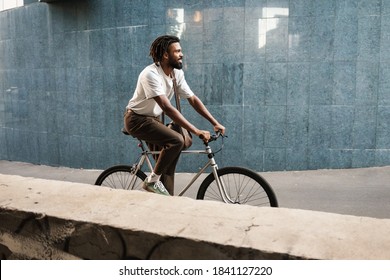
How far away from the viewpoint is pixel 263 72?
23.6 feet

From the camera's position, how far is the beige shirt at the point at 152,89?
3.73m

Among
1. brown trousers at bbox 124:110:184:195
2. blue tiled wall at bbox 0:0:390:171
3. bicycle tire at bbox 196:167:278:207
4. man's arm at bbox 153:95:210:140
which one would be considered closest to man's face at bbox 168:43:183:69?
man's arm at bbox 153:95:210:140

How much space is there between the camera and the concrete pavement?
5285 mm

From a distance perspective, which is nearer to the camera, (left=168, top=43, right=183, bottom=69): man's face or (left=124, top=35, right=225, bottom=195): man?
(left=124, top=35, right=225, bottom=195): man

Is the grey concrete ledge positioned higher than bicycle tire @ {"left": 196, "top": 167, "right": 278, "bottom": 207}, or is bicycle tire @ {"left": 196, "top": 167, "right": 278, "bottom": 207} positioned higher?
the grey concrete ledge

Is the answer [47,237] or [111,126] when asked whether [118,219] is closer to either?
[47,237]

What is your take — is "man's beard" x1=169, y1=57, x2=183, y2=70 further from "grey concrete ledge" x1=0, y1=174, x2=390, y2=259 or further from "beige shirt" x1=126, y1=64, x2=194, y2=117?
"grey concrete ledge" x1=0, y1=174, x2=390, y2=259

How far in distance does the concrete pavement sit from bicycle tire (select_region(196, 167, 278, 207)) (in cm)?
171

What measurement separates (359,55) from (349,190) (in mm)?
2370

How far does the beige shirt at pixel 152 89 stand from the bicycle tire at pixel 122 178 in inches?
30.4

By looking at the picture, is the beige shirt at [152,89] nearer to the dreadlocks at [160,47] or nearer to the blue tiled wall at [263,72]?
the dreadlocks at [160,47]

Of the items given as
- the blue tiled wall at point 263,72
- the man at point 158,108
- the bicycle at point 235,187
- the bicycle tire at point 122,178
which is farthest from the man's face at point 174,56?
the blue tiled wall at point 263,72

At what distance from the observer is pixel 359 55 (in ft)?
22.6

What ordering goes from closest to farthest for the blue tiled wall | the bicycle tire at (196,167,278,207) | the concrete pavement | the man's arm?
the man's arm < the bicycle tire at (196,167,278,207) < the concrete pavement < the blue tiled wall
